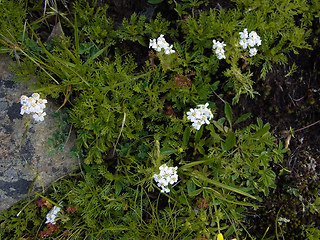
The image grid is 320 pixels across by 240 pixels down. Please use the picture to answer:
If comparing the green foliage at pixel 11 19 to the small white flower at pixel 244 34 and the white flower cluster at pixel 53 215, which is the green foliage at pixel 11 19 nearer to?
the white flower cluster at pixel 53 215

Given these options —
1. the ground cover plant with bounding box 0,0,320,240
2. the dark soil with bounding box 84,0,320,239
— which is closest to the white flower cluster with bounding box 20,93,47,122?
the ground cover plant with bounding box 0,0,320,240

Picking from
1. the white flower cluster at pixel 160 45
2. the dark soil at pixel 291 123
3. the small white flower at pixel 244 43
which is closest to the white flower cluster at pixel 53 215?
the white flower cluster at pixel 160 45

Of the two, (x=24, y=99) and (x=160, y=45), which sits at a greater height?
(x=160, y=45)

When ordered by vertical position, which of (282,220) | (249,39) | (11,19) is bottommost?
(282,220)

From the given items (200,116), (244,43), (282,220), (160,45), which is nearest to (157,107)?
(200,116)

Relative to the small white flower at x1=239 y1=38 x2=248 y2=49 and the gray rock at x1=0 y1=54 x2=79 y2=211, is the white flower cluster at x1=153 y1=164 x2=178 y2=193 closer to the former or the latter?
the gray rock at x1=0 y1=54 x2=79 y2=211

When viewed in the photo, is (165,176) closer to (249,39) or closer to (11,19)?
(249,39)
